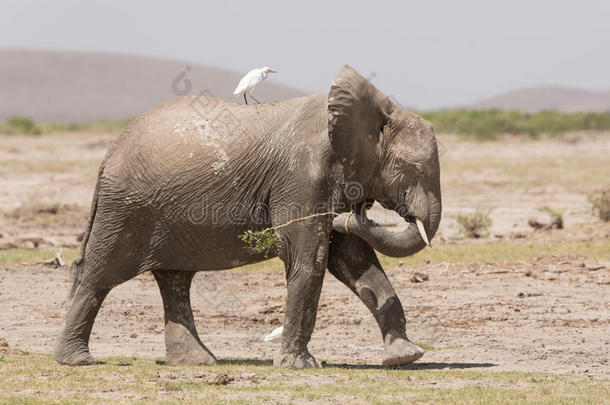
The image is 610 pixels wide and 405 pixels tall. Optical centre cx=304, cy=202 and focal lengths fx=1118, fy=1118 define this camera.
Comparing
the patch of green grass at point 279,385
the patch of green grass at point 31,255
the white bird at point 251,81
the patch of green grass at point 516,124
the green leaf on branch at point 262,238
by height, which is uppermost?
the patch of green grass at point 516,124

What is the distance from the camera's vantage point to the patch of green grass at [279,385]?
8195 millimetres

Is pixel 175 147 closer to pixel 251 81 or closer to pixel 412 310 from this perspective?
pixel 251 81

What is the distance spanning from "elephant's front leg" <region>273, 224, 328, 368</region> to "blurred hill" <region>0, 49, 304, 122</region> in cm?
12554

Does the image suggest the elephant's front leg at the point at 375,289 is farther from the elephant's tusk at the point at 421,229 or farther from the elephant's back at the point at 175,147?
the elephant's back at the point at 175,147

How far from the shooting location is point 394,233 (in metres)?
9.69

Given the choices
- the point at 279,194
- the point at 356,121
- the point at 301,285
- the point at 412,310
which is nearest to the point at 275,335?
the point at 301,285

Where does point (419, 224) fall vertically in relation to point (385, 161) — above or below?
below

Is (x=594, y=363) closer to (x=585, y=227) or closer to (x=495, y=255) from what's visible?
(x=495, y=255)

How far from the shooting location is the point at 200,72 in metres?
139

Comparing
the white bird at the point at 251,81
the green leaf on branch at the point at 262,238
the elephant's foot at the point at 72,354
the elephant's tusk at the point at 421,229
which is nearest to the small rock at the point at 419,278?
the white bird at the point at 251,81

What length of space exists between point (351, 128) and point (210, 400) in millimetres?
2688

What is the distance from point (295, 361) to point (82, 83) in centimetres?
16147

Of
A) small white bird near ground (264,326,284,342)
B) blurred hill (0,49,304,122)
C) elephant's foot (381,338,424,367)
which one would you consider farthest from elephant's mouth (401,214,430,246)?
blurred hill (0,49,304,122)

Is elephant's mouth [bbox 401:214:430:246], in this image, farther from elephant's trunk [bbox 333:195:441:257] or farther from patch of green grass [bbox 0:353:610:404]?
patch of green grass [bbox 0:353:610:404]
